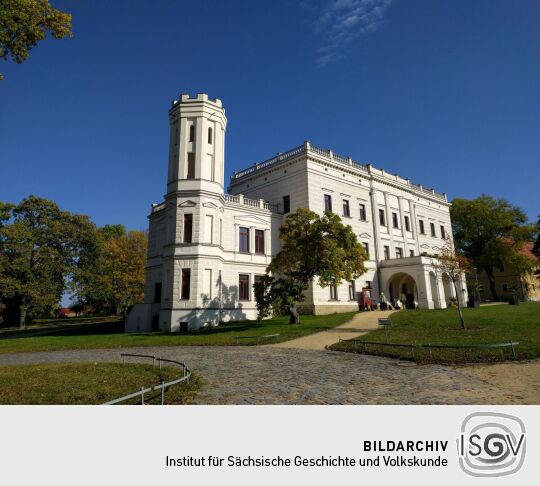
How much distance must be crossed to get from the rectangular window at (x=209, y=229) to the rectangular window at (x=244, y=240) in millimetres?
4265

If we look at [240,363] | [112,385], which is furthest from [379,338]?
[112,385]

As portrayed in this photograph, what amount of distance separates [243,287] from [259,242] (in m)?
4.44

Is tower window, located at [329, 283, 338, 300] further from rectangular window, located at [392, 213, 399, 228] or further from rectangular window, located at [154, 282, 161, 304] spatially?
rectangular window, located at [154, 282, 161, 304]

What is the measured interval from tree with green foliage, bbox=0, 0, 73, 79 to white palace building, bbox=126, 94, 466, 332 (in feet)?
53.3

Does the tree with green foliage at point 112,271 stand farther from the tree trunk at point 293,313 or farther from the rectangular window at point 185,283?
the tree trunk at point 293,313

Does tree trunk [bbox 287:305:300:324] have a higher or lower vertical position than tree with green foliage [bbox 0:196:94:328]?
lower

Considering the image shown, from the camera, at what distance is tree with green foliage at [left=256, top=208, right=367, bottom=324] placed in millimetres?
22484

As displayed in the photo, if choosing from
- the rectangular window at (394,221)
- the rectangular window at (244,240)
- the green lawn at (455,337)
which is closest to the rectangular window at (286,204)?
the rectangular window at (244,240)

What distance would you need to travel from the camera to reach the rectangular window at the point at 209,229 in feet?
90.0

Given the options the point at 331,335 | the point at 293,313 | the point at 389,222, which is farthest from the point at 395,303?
the point at 331,335

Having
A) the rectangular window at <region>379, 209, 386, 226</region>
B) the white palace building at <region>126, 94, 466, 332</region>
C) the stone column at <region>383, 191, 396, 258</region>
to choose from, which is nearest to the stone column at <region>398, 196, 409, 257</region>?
the white palace building at <region>126, 94, 466, 332</region>

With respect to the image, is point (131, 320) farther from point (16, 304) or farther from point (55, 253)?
point (16, 304)

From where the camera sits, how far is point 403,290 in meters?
40.4
